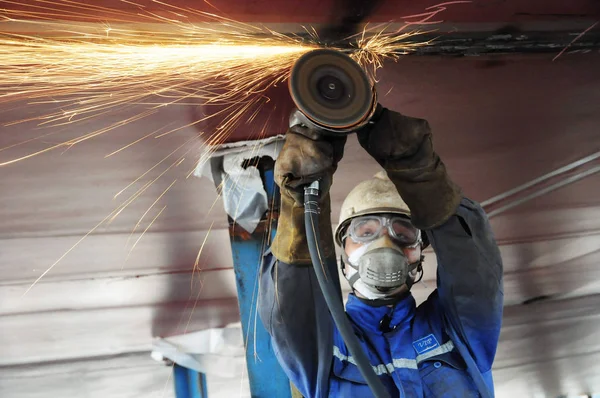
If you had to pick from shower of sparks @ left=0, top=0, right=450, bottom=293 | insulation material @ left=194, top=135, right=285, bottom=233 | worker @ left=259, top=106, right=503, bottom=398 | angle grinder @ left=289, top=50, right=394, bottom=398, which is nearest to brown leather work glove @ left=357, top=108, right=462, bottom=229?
worker @ left=259, top=106, right=503, bottom=398

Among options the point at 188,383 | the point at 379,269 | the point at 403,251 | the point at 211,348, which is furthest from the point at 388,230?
the point at 188,383

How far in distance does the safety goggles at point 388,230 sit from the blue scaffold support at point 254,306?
0.41 meters

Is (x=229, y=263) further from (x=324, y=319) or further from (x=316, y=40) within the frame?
(x=316, y=40)

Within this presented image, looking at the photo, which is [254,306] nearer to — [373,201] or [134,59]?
[373,201]

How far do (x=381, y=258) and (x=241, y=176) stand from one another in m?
0.70

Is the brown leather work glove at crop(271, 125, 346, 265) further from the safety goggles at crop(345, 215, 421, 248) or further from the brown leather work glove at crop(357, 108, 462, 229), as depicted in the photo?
the safety goggles at crop(345, 215, 421, 248)

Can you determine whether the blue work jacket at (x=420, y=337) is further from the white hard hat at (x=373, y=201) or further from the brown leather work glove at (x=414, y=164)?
the white hard hat at (x=373, y=201)

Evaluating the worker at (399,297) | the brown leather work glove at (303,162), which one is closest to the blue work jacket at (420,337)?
the worker at (399,297)

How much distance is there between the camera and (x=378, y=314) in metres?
2.05

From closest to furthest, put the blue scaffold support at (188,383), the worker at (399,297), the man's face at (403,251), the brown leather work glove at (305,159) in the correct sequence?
the brown leather work glove at (305,159) → the worker at (399,297) → the man's face at (403,251) → the blue scaffold support at (188,383)

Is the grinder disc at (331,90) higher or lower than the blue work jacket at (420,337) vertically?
higher

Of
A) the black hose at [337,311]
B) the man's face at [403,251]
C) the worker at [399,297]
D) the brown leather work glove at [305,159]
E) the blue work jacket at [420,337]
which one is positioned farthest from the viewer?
the man's face at [403,251]

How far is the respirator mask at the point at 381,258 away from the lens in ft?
6.50

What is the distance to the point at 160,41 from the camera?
198 centimetres
